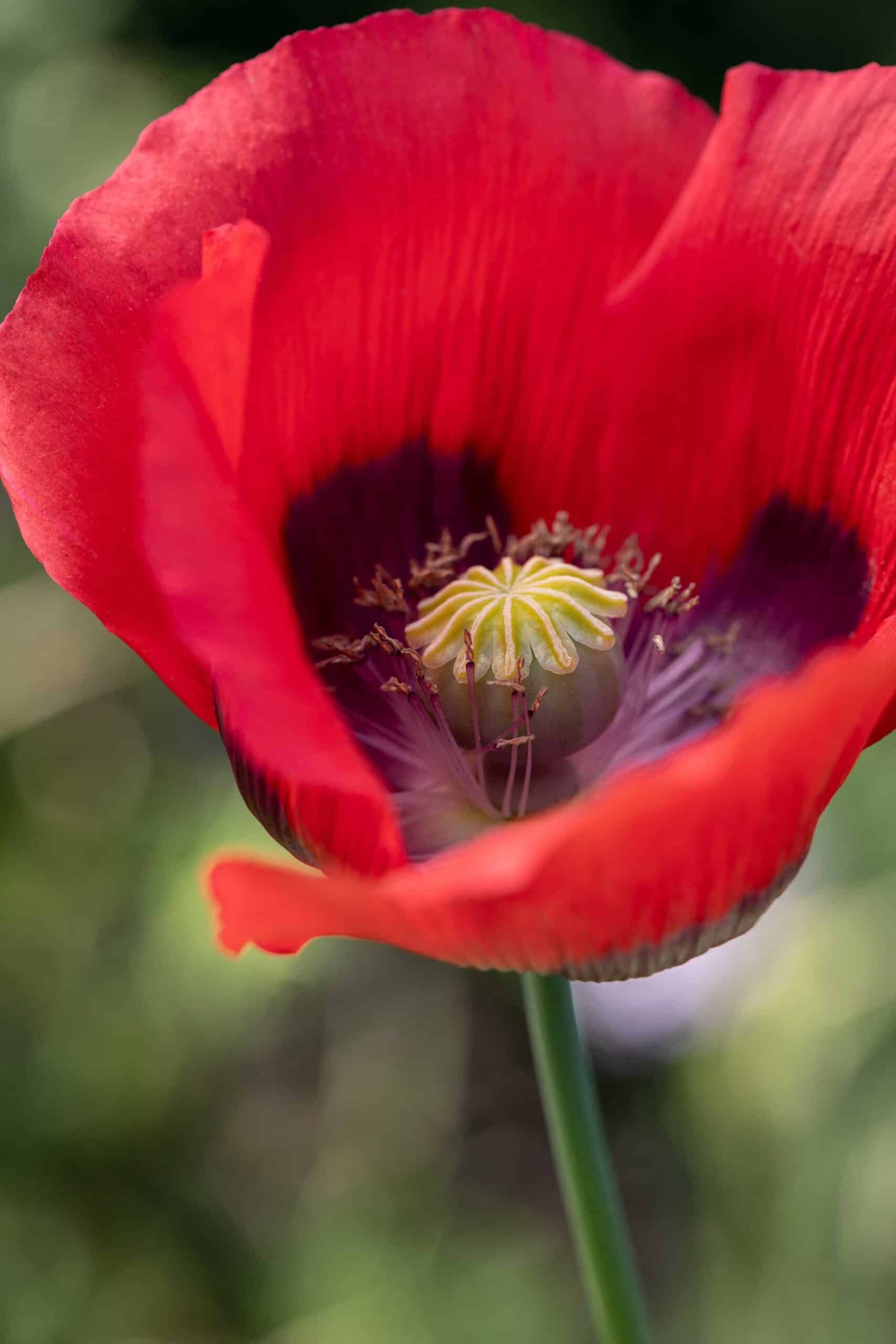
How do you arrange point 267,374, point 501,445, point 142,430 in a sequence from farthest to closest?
point 501,445 → point 267,374 → point 142,430

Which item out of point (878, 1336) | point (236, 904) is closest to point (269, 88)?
point (236, 904)

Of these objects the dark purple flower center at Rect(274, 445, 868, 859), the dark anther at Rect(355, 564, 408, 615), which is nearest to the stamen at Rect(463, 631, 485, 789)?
the dark purple flower center at Rect(274, 445, 868, 859)

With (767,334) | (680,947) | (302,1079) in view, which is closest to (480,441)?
(767,334)

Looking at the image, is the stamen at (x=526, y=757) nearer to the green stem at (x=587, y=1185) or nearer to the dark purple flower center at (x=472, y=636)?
the dark purple flower center at (x=472, y=636)

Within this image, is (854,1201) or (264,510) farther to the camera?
(854,1201)

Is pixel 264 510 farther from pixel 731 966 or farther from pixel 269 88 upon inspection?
pixel 731 966
